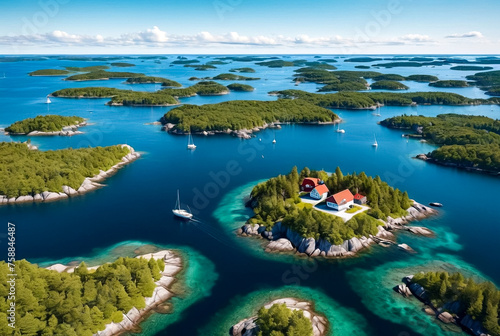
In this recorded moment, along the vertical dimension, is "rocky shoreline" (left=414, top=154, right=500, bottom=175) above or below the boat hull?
below

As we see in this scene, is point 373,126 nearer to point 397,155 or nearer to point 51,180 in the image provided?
point 397,155

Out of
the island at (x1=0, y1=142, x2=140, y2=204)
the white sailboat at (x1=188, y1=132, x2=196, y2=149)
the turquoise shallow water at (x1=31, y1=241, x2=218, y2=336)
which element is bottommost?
the white sailboat at (x1=188, y1=132, x2=196, y2=149)

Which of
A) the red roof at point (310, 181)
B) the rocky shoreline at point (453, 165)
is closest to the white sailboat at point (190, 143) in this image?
the red roof at point (310, 181)

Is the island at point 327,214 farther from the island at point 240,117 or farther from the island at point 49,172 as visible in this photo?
the island at point 240,117

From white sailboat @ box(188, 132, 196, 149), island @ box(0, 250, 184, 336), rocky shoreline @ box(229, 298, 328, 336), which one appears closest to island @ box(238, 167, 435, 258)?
rocky shoreline @ box(229, 298, 328, 336)

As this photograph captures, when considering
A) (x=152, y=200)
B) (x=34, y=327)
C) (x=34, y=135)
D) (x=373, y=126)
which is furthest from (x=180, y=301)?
(x=373, y=126)

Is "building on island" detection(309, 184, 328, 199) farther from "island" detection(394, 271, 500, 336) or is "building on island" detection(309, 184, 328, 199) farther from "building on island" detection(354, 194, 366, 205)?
"island" detection(394, 271, 500, 336)
